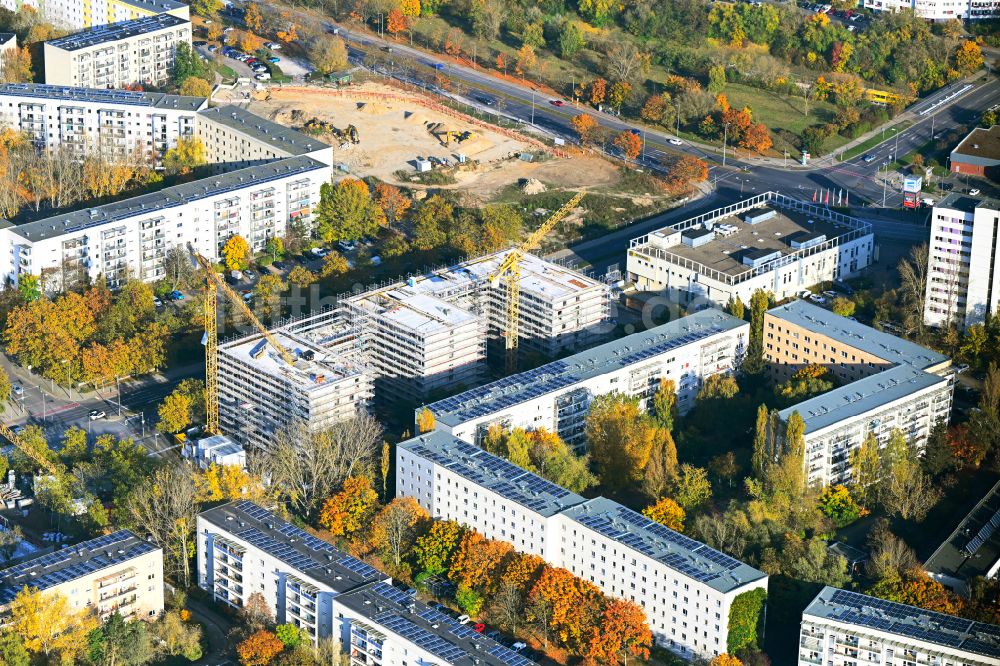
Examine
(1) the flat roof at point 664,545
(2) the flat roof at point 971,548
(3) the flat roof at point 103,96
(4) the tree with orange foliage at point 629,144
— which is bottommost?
(2) the flat roof at point 971,548

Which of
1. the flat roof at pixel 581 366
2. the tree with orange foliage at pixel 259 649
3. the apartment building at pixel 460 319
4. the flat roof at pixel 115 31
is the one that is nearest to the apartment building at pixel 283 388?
the apartment building at pixel 460 319

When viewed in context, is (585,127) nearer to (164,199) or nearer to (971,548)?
(164,199)

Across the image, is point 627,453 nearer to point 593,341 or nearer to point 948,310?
point 593,341

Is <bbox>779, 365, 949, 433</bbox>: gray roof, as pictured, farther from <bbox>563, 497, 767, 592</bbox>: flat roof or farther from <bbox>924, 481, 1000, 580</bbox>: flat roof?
<bbox>563, 497, 767, 592</bbox>: flat roof

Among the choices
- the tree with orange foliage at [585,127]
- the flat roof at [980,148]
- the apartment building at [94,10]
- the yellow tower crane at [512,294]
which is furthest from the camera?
the apartment building at [94,10]

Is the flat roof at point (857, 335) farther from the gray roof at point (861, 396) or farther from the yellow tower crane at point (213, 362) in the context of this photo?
the yellow tower crane at point (213, 362)

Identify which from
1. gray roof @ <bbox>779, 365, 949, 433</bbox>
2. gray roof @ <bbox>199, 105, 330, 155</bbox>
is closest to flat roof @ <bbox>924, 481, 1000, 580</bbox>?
gray roof @ <bbox>779, 365, 949, 433</bbox>
